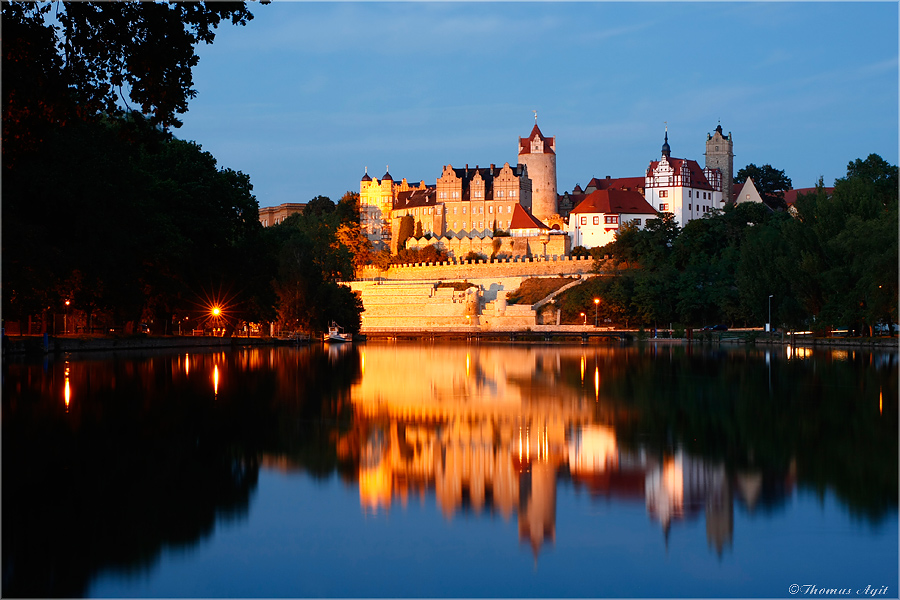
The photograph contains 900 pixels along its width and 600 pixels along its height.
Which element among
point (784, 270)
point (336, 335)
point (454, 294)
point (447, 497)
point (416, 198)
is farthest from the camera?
point (416, 198)

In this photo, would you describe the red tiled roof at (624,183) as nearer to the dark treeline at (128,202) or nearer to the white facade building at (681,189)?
the white facade building at (681,189)

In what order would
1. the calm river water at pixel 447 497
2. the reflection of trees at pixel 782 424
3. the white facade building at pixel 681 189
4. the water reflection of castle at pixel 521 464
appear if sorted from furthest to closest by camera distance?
the white facade building at pixel 681 189
the reflection of trees at pixel 782 424
the water reflection of castle at pixel 521 464
the calm river water at pixel 447 497

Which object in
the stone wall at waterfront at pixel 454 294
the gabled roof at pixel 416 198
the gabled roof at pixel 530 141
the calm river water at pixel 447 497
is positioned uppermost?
the gabled roof at pixel 530 141

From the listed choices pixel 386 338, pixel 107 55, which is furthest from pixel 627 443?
pixel 386 338

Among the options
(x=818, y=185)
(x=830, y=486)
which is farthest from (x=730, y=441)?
(x=818, y=185)

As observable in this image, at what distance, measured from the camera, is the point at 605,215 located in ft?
334

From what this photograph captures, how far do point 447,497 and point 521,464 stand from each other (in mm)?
1684

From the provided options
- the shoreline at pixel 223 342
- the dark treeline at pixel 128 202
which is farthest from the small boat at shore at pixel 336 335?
the shoreline at pixel 223 342

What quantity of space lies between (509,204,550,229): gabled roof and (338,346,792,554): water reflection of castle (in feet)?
300

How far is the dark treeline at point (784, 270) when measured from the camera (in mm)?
40969

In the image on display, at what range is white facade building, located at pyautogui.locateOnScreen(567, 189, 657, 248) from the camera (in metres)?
101

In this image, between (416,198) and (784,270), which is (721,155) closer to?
(416,198)

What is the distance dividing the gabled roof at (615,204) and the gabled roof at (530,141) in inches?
596

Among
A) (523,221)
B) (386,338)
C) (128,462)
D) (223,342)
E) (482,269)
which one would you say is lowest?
(386,338)
